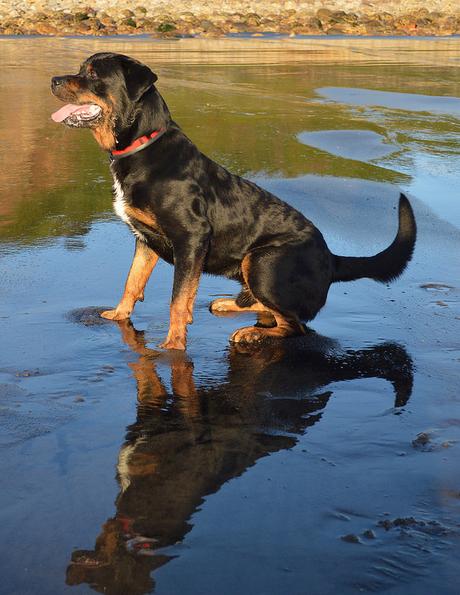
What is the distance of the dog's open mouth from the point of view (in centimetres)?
538

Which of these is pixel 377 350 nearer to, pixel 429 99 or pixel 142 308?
pixel 142 308

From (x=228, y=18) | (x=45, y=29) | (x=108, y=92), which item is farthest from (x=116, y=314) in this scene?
(x=228, y=18)

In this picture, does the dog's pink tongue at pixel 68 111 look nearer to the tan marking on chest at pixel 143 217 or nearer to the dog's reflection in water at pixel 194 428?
the tan marking on chest at pixel 143 217

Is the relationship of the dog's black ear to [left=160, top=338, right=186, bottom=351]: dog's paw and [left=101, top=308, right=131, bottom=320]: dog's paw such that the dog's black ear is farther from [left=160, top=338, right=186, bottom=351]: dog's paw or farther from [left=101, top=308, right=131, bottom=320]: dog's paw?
[left=160, top=338, right=186, bottom=351]: dog's paw

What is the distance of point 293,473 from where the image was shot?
3.61 metres

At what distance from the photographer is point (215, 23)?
138 feet

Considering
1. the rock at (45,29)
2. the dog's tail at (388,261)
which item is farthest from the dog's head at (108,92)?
the rock at (45,29)

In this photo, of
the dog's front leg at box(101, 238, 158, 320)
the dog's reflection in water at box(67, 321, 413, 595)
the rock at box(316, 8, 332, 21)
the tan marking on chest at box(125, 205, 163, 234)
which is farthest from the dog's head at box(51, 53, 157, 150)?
the rock at box(316, 8, 332, 21)

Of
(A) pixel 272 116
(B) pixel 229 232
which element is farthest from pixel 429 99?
(B) pixel 229 232

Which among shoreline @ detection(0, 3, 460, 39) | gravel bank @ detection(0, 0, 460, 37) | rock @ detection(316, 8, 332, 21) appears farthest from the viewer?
rock @ detection(316, 8, 332, 21)

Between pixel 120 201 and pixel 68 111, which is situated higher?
pixel 68 111

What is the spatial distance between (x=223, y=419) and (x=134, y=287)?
168cm

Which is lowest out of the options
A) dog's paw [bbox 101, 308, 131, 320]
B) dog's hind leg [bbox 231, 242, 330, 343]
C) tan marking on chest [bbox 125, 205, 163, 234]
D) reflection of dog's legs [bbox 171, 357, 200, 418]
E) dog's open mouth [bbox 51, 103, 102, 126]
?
reflection of dog's legs [bbox 171, 357, 200, 418]

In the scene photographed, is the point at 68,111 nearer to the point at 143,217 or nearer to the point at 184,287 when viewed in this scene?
the point at 143,217
